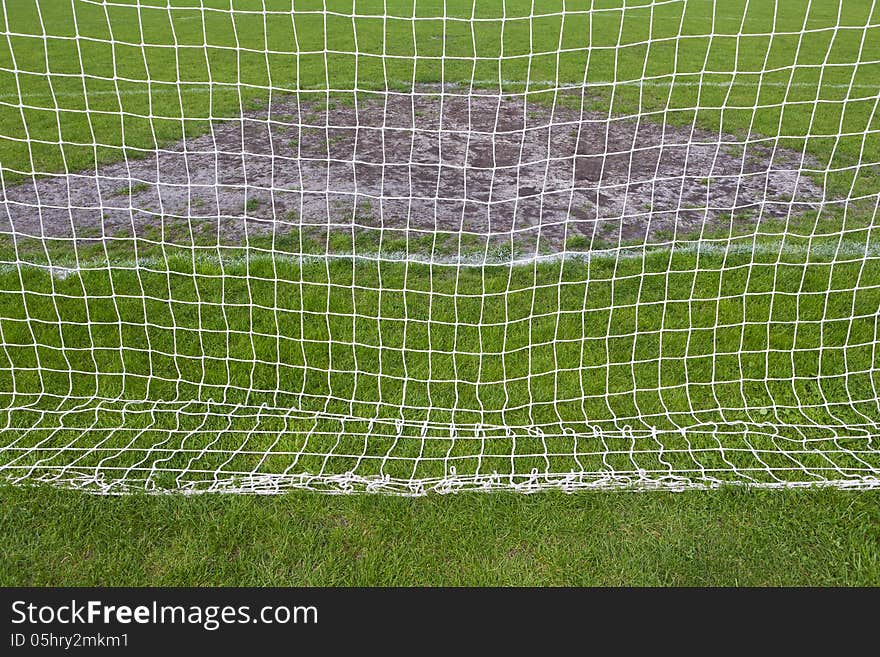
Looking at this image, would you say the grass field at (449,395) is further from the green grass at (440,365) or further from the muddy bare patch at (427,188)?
the muddy bare patch at (427,188)

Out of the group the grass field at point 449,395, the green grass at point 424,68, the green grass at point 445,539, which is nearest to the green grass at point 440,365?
the grass field at point 449,395

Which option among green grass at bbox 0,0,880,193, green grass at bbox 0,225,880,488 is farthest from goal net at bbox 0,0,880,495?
green grass at bbox 0,0,880,193

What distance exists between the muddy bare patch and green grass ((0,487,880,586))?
5.77 ft

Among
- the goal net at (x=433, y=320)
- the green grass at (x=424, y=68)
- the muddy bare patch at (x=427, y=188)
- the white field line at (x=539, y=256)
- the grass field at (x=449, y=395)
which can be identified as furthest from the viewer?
the green grass at (x=424, y=68)

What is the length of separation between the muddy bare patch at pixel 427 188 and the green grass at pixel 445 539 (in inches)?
69.3

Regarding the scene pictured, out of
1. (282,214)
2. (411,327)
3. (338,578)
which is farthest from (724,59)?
(338,578)

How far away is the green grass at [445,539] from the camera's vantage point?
2.36 m

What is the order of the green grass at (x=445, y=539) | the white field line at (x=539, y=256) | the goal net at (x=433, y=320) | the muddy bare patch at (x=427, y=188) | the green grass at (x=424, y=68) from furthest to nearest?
the green grass at (x=424, y=68) → the muddy bare patch at (x=427, y=188) → the white field line at (x=539, y=256) → the goal net at (x=433, y=320) → the green grass at (x=445, y=539)

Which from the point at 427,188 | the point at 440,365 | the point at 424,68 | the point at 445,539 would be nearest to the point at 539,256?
the point at 440,365

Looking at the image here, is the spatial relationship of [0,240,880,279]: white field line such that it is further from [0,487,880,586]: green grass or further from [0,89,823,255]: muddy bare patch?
[0,487,880,586]: green grass

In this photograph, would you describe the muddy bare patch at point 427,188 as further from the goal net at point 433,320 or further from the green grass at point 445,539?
the green grass at point 445,539

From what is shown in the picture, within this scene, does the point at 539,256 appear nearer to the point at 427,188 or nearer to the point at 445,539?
the point at 427,188

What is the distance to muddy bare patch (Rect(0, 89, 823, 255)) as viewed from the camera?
4504 millimetres

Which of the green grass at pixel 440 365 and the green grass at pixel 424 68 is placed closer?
the green grass at pixel 440 365
